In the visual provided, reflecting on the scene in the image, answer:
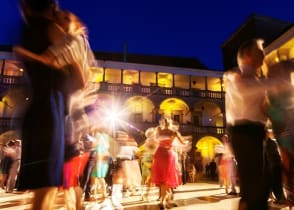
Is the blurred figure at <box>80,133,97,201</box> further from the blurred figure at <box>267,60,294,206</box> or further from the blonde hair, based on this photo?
the blonde hair

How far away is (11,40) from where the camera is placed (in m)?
1.96

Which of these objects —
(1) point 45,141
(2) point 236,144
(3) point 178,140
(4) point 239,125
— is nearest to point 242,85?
(4) point 239,125

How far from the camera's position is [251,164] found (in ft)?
8.01

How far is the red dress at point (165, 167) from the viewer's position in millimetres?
5668

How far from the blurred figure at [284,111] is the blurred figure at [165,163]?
7.91 ft

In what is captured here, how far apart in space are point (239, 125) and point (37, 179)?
1779 millimetres

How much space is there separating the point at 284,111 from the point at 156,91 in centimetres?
2606

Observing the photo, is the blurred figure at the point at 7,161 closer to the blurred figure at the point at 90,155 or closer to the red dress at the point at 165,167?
the blurred figure at the point at 90,155

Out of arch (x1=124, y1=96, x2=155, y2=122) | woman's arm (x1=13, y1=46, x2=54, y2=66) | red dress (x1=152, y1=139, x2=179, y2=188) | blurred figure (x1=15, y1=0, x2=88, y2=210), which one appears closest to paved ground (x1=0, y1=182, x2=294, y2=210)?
red dress (x1=152, y1=139, x2=179, y2=188)

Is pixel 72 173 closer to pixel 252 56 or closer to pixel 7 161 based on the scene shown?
pixel 252 56

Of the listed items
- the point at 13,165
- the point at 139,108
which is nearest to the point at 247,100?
the point at 13,165

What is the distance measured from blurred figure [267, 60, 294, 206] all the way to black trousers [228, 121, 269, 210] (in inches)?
16.1

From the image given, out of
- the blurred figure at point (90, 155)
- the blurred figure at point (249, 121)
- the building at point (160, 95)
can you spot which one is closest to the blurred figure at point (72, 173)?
the blurred figure at point (249, 121)

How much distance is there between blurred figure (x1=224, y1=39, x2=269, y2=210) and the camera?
94.5 inches
